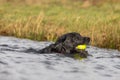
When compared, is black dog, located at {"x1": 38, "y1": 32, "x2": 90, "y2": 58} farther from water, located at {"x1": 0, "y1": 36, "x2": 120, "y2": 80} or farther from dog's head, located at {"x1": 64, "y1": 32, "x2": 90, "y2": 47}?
water, located at {"x1": 0, "y1": 36, "x2": 120, "y2": 80}

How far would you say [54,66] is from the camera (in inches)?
432

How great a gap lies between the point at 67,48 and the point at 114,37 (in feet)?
11.4

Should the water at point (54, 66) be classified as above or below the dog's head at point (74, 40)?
below

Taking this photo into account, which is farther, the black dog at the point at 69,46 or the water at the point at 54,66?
the black dog at the point at 69,46

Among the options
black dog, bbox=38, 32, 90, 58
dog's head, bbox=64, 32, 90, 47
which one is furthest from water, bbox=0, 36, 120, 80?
dog's head, bbox=64, 32, 90, 47

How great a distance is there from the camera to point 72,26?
60.2ft

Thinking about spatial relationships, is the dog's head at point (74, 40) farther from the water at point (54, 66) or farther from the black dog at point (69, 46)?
the water at point (54, 66)

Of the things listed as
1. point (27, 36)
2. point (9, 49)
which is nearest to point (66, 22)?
point (27, 36)

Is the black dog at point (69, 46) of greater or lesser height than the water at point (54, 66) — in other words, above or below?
above

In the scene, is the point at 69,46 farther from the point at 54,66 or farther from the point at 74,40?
the point at 54,66

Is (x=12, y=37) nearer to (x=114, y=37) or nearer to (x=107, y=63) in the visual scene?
(x=114, y=37)

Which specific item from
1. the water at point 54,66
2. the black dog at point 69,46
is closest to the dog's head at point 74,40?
the black dog at point 69,46

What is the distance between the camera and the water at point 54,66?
380 inches

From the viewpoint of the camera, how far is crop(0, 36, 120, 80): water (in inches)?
380
